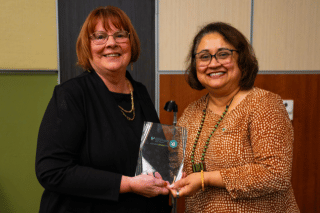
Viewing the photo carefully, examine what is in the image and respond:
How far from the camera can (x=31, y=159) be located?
172cm

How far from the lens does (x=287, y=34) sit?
2061mm

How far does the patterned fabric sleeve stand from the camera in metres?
1.09

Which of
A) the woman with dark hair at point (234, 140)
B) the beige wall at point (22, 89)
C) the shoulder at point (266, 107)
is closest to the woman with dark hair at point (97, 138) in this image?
the woman with dark hair at point (234, 140)

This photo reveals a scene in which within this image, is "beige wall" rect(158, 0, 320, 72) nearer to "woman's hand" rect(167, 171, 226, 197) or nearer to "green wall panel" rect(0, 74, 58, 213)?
"green wall panel" rect(0, 74, 58, 213)

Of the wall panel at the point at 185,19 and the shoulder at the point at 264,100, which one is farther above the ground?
the wall panel at the point at 185,19

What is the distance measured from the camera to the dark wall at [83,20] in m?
1.84

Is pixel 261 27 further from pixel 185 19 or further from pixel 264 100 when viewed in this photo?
pixel 264 100

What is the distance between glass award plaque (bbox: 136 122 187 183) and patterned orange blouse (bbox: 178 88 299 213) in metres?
0.15

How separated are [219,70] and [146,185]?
0.65 metres

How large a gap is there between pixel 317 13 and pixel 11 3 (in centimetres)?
227

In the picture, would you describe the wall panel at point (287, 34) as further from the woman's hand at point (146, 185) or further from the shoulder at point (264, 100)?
the woman's hand at point (146, 185)

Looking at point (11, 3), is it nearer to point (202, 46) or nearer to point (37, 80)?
point (37, 80)

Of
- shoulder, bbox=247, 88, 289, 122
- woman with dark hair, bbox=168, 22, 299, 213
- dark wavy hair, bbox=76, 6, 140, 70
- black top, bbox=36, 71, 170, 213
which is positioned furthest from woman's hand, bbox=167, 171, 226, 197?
dark wavy hair, bbox=76, 6, 140, 70

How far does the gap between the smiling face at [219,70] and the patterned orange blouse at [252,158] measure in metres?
0.11
